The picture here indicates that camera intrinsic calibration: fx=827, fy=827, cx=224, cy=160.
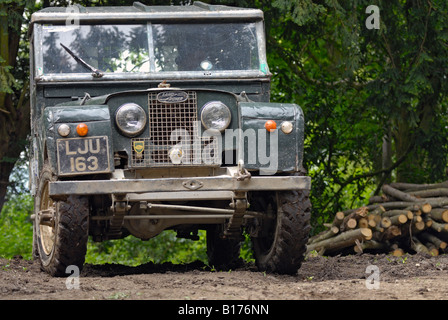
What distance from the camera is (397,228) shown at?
988 cm

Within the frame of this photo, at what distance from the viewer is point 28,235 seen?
19.8 metres

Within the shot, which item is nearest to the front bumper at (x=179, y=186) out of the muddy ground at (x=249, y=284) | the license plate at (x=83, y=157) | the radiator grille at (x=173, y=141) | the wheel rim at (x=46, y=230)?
the license plate at (x=83, y=157)

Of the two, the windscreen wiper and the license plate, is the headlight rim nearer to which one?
the license plate

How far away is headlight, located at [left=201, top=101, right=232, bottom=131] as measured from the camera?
23.6 feet

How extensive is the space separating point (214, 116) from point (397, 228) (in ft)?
11.9

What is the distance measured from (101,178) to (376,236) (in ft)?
14.0

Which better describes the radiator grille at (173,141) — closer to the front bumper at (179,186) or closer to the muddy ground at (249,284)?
the front bumper at (179,186)

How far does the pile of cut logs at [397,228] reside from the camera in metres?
9.81

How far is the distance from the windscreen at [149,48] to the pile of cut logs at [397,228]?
2913mm

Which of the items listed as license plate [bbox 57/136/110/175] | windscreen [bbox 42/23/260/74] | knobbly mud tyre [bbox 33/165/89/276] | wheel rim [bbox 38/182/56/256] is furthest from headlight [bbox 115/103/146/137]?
wheel rim [bbox 38/182/56/256]

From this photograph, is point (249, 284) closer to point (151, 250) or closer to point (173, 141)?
point (173, 141)

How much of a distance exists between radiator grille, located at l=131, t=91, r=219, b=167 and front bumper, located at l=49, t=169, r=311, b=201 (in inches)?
13.9
